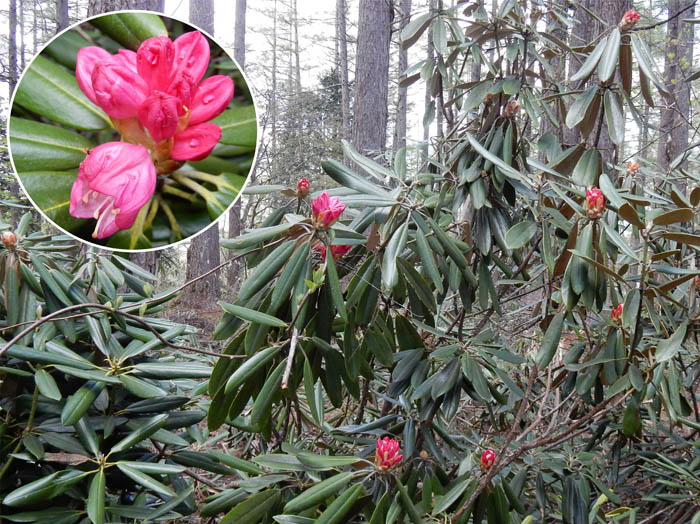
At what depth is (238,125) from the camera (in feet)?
4.23

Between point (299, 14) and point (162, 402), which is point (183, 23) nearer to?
point (162, 402)

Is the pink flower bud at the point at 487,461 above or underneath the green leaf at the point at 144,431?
underneath

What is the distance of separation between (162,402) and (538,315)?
1.34 meters

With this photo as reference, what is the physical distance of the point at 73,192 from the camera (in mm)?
1096

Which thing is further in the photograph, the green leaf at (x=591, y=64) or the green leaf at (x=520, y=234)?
the green leaf at (x=591, y=64)

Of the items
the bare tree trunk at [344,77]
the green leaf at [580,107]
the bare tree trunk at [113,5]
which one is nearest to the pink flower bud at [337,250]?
the green leaf at [580,107]

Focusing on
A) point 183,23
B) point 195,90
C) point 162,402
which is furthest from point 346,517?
point 183,23

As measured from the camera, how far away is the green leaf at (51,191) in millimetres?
1099

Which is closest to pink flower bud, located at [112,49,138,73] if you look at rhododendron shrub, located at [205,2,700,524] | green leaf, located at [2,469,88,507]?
rhododendron shrub, located at [205,2,700,524]

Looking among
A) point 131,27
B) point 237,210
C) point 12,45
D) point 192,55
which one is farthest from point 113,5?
point 237,210

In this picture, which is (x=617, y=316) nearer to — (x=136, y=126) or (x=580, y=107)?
(x=580, y=107)

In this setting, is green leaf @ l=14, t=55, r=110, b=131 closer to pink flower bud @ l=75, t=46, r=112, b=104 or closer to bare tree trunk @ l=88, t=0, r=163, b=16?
pink flower bud @ l=75, t=46, r=112, b=104

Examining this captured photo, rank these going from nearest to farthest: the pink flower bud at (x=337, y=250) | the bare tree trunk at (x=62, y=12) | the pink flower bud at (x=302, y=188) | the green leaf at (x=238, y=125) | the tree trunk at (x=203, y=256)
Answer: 1. the green leaf at (x=238, y=125)
2. the pink flower bud at (x=337, y=250)
3. the pink flower bud at (x=302, y=188)
4. the bare tree trunk at (x=62, y=12)
5. the tree trunk at (x=203, y=256)

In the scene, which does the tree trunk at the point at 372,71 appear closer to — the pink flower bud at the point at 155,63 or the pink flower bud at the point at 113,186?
the pink flower bud at the point at 155,63
